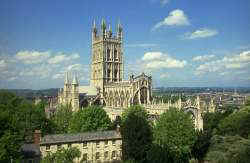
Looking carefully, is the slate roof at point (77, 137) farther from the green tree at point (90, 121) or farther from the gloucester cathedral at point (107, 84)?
the gloucester cathedral at point (107, 84)

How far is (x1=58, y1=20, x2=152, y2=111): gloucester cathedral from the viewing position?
305 feet

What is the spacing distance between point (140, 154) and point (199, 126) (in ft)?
108

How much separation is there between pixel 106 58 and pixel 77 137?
63979 mm

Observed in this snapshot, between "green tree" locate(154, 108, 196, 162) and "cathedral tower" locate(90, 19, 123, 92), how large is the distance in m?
60.3

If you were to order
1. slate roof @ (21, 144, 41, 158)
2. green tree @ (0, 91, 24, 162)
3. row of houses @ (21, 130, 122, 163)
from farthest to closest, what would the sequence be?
row of houses @ (21, 130, 122, 163), slate roof @ (21, 144, 41, 158), green tree @ (0, 91, 24, 162)

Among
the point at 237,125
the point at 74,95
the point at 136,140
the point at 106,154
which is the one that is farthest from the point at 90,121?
the point at 74,95

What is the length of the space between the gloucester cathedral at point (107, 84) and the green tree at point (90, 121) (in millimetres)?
28445

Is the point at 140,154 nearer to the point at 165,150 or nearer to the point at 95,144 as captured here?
the point at 165,150

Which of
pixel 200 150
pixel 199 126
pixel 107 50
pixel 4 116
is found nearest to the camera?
pixel 4 116

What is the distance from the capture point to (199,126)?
76.2 m

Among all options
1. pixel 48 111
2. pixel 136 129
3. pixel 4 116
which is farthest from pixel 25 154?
pixel 48 111

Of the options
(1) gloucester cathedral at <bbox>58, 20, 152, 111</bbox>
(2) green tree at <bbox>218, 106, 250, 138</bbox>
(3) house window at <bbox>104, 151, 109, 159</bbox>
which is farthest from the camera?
(1) gloucester cathedral at <bbox>58, 20, 152, 111</bbox>

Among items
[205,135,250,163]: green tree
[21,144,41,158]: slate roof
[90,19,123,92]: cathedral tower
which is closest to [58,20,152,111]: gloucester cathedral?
[90,19,123,92]: cathedral tower

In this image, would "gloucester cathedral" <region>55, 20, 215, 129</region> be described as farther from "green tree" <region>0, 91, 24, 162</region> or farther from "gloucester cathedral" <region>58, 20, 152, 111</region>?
"green tree" <region>0, 91, 24, 162</region>
